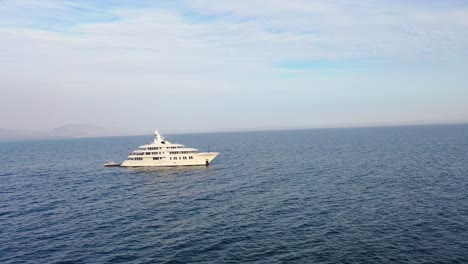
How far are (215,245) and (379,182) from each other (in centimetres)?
4967

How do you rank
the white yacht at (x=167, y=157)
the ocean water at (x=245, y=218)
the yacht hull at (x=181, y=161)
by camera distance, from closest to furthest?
1. the ocean water at (x=245, y=218)
2. the yacht hull at (x=181, y=161)
3. the white yacht at (x=167, y=157)

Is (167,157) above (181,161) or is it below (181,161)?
above

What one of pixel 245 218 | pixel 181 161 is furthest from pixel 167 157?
pixel 245 218

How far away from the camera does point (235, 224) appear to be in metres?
53.3

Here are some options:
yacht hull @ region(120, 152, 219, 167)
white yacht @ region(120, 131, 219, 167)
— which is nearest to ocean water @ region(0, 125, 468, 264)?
yacht hull @ region(120, 152, 219, 167)

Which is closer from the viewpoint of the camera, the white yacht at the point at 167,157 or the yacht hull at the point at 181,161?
the yacht hull at the point at 181,161

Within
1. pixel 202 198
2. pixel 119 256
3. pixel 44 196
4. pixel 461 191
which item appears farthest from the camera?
pixel 44 196

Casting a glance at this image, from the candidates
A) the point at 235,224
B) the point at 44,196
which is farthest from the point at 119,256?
the point at 44,196

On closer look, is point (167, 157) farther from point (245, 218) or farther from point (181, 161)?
point (245, 218)

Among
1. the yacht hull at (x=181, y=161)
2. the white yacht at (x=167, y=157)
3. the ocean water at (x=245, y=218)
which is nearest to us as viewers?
the ocean water at (x=245, y=218)

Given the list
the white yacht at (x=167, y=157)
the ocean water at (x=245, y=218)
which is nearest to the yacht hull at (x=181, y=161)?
the white yacht at (x=167, y=157)

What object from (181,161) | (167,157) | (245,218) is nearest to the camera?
(245,218)

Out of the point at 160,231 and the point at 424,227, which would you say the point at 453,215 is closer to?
the point at 424,227

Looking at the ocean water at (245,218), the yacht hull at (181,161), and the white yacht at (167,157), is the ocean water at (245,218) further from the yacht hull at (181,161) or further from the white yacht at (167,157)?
the white yacht at (167,157)
